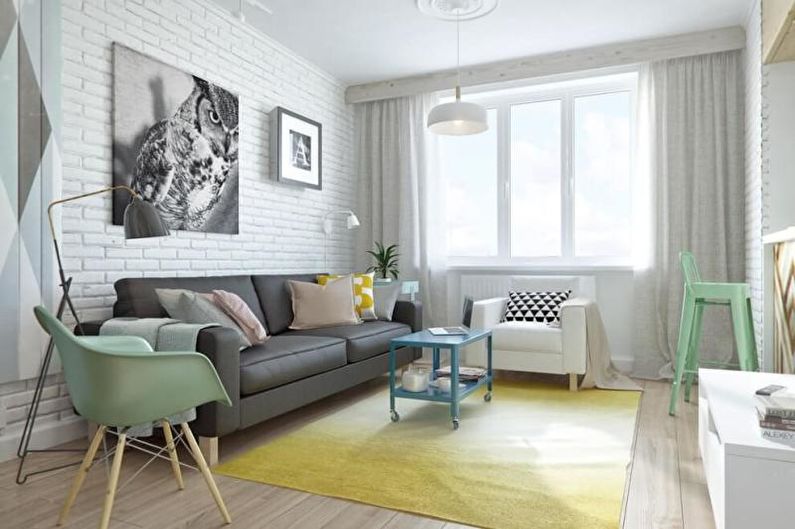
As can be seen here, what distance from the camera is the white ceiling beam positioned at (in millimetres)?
4238

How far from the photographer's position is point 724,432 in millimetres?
1504

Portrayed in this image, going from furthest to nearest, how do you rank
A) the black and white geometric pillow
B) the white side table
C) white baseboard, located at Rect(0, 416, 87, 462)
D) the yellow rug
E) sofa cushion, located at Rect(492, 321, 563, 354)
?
1. the black and white geometric pillow
2. sofa cushion, located at Rect(492, 321, 563, 354)
3. white baseboard, located at Rect(0, 416, 87, 462)
4. the yellow rug
5. the white side table

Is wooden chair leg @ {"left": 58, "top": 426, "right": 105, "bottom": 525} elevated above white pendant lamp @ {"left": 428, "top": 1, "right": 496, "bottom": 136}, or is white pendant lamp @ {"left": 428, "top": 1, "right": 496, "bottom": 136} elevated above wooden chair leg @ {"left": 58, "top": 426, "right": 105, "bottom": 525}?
white pendant lamp @ {"left": 428, "top": 1, "right": 496, "bottom": 136}

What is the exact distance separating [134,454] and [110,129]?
1751 mm

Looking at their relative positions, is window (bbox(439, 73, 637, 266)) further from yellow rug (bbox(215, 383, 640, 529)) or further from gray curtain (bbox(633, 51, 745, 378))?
yellow rug (bbox(215, 383, 640, 529))

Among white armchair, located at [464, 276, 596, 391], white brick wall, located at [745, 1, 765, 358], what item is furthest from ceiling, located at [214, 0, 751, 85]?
white armchair, located at [464, 276, 596, 391]

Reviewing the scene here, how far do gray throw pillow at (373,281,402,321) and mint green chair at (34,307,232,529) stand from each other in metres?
2.44

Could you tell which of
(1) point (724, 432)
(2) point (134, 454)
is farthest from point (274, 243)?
(1) point (724, 432)

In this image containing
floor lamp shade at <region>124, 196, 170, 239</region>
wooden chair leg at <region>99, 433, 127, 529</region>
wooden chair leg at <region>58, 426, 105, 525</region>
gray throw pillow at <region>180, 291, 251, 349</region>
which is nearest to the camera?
wooden chair leg at <region>99, 433, 127, 529</region>

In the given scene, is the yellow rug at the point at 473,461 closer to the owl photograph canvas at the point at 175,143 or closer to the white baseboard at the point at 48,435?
the white baseboard at the point at 48,435

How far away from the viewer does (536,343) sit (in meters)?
4.06

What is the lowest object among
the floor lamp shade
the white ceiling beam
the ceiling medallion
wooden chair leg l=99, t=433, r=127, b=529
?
wooden chair leg l=99, t=433, r=127, b=529

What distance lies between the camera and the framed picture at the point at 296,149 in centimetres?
446

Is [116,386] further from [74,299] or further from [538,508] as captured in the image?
[538,508]
